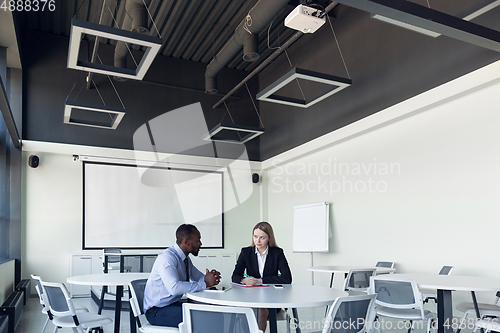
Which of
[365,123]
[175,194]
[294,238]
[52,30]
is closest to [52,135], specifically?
[52,30]

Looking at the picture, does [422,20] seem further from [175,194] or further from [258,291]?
[175,194]

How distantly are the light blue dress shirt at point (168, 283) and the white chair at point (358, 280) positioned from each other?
2.18 metres

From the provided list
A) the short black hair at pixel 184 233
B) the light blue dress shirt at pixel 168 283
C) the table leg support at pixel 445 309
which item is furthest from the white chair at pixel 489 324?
the short black hair at pixel 184 233

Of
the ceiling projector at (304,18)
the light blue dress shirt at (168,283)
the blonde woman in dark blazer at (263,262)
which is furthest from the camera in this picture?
the ceiling projector at (304,18)

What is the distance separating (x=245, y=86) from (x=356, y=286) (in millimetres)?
6956

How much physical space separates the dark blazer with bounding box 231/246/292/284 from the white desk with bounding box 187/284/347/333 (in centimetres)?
63

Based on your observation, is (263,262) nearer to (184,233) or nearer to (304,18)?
(184,233)

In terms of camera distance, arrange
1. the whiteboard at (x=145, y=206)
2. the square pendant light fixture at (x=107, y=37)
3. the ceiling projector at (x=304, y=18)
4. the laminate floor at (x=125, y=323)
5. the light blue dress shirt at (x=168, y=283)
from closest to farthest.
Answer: the light blue dress shirt at (x=168, y=283) < the ceiling projector at (x=304, y=18) < the square pendant light fixture at (x=107, y=37) < the laminate floor at (x=125, y=323) < the whiteboard at (x=145, y=206)

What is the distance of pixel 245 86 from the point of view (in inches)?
413

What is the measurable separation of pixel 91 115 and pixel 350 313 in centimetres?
788

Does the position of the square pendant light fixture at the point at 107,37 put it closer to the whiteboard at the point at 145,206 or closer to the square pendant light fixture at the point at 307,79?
the square pendant light fixture at the point at 307,79

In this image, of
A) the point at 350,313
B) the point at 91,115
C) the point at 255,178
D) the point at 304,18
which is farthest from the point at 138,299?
the point at 255,178

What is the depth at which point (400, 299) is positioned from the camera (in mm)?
3445

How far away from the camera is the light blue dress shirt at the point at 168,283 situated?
2.84 metres
